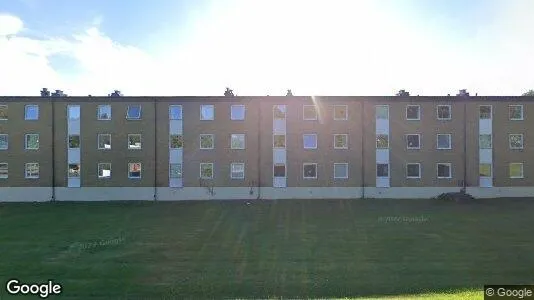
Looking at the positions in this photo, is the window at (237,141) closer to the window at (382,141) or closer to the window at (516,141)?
the window at (382,141)

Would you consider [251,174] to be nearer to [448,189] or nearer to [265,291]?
[448,189]

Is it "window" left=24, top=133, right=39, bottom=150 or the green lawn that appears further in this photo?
"window" left=24, top=133, right=39, bottom=150

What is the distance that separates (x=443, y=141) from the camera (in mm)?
43531

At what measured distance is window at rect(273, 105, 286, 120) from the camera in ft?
143

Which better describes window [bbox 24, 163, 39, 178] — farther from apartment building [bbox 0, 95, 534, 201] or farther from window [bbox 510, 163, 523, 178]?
window [bbox 510, 163, 523, 178]

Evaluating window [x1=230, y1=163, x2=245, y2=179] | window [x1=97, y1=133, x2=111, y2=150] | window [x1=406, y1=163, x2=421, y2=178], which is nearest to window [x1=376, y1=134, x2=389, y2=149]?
window [x1=406, y1=163, x2=421, y2=178]

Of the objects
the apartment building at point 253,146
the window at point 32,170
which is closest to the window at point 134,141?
the apartment building at point 253,146

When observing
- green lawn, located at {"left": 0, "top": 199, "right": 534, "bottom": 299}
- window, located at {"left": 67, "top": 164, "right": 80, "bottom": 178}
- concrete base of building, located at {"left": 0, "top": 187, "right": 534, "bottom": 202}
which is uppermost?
window, located at {"left": 67, "top": 164, "right": 80, "bottom": 178}

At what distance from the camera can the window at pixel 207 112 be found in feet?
143

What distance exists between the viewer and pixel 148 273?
57.3ft

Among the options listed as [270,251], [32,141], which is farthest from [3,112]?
[270,251]

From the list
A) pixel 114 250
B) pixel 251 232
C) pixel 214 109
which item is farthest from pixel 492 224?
pixel 214 109

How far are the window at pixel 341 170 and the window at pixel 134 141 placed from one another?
17456mm

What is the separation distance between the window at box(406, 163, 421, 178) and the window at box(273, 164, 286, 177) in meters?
10.9
